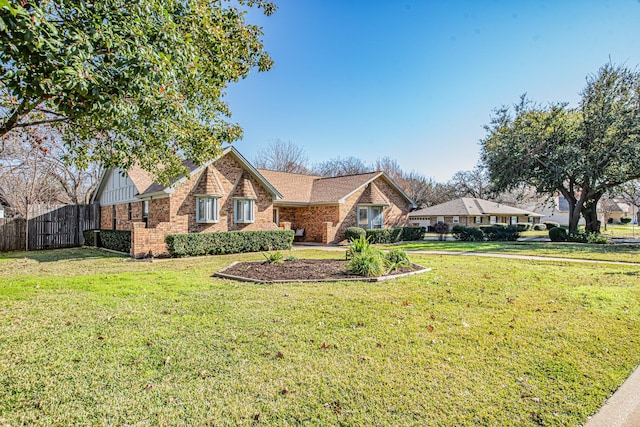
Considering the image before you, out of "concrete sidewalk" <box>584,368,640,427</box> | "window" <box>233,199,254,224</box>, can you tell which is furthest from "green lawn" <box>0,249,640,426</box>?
"window" <box>233,199,254,224</box>

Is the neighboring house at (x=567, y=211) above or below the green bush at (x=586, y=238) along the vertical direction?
above

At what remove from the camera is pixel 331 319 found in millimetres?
5570

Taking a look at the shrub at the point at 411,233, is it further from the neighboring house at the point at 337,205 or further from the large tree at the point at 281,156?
the large tree at the point at 281,156

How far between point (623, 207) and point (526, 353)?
90.4 meters

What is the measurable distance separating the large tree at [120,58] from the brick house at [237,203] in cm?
395

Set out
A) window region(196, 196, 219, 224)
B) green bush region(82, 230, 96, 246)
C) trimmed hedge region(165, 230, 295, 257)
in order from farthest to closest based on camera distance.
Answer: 1. green bush region(82, 230, 96, 246)
2. window region(196, 196, 219, 224)
3. trimmed hedge region(165, 230, 295, 257)

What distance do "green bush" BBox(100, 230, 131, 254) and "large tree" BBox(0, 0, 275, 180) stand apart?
27.9 feet

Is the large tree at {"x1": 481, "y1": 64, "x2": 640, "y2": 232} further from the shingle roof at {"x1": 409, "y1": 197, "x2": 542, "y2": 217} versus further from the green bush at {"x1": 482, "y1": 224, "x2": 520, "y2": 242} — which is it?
the shingle roof at {"x1": 409, "y1": 197, "x2": 542, "y2": 217}

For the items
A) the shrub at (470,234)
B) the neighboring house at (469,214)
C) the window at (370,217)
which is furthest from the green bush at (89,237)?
the neighboring house at (469,214)

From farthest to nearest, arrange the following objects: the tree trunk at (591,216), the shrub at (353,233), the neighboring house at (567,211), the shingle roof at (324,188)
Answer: the neighboring house at (567,211) < the tree trunk at (591,216) < the shingle roof at (324,188) < the shrub at (353,233)

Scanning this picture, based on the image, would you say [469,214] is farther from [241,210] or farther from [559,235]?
[241,210]

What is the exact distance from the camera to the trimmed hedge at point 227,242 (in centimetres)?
1506

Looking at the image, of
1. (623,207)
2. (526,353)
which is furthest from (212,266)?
(623,207)

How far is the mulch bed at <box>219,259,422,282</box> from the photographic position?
29.5 ft
